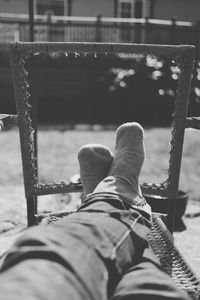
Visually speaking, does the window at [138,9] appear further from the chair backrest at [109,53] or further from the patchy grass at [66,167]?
the chair backrest at [109,53]

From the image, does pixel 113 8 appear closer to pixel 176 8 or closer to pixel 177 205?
pixel 176 8

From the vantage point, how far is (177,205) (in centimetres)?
309

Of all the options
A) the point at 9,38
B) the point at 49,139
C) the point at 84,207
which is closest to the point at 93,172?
the point at 84,207

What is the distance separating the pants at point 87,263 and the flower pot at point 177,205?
139cm

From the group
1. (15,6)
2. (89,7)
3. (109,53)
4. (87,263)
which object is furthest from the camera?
(89,7)

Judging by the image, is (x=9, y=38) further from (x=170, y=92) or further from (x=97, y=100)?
(x=170, y=92)

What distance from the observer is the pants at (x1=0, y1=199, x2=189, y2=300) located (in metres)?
0.98

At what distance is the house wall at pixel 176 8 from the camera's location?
13891mm

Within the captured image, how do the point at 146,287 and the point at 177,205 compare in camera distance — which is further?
the point at 177,205

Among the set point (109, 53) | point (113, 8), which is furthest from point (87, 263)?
point (113, 8)

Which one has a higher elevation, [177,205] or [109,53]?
[109,53]

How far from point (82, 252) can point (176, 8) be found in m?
13.9

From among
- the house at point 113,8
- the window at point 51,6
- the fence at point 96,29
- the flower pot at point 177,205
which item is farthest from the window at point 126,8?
the flower pot at point 177,205

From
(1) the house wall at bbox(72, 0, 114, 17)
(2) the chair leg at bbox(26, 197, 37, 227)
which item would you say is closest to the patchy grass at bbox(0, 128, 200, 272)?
(2) the chair leg at bbox(26, 197, 37, 227)
